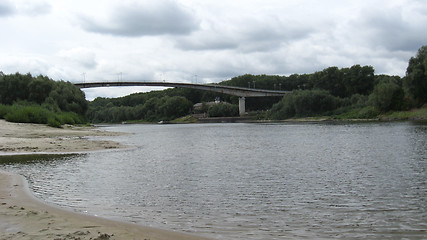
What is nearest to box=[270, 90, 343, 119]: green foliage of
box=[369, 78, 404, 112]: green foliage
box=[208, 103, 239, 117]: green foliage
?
box=[369, 78, 404, 112]: green foliage

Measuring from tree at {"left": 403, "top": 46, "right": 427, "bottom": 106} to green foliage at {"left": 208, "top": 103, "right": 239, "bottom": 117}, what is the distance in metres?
101

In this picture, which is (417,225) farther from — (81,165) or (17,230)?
(81,165)

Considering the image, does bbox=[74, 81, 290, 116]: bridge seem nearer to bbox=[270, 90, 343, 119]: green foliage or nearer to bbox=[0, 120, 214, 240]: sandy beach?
bbox=[270, 90, 343, 119]: green foliage

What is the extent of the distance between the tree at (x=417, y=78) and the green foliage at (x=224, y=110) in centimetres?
10135

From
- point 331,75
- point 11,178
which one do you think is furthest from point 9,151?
point 331,75

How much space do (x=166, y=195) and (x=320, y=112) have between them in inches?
5109

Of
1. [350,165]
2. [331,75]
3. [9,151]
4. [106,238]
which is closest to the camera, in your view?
[106,238]

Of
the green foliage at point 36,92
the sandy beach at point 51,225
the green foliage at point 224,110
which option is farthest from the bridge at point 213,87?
the sandy beach at point 51,225

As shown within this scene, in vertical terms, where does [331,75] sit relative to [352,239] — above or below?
above

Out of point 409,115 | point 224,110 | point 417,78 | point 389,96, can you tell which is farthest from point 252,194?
point 224,110

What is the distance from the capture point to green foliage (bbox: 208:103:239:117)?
618 ft

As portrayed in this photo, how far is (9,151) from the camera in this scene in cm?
2750

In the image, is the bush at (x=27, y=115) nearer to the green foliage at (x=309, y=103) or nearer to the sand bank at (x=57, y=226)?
the sand bank at (x=57, y=226)

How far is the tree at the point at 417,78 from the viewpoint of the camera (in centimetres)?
8900
